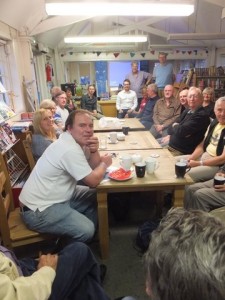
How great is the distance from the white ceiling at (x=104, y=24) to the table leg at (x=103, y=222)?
2800 millimetres

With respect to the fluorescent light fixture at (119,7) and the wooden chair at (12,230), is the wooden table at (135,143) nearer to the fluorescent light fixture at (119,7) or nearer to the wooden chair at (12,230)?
the wooden chair at (12,230)

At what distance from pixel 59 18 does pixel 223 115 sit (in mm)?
3331

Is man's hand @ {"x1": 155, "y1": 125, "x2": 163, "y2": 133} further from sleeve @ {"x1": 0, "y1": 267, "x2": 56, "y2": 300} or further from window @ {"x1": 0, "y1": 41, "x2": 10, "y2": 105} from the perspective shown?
sleeve @ {"x1": 0, "y1": 267, "x2": 56, "y2": 300}

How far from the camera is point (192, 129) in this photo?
2.74 meters

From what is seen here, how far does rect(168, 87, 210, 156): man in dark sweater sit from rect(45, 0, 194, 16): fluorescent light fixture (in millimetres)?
956

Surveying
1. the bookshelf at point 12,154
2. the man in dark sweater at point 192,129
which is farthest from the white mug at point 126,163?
the bookshelf at point 12,154

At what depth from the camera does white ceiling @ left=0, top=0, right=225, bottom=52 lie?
3765mm

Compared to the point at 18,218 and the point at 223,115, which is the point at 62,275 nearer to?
the point at 18,218

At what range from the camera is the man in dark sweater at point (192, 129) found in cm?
272

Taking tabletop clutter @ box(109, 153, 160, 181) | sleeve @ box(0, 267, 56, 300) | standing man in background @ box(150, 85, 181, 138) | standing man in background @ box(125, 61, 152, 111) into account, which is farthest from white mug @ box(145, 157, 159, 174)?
standing man in background @ box(125, 61, 152, 111)

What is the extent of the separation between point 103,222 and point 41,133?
1097mm

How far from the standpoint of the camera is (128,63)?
899 centimetres

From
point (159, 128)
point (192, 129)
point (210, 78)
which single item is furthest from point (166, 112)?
point (210, 78)

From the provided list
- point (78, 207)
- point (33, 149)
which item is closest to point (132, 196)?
point (78, 207)
